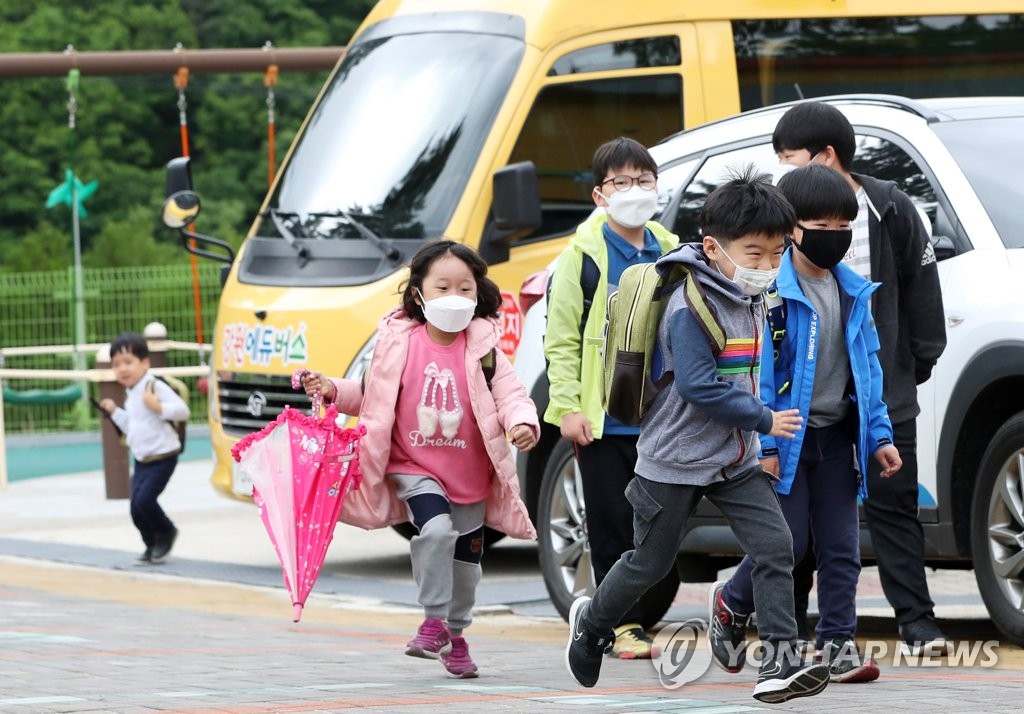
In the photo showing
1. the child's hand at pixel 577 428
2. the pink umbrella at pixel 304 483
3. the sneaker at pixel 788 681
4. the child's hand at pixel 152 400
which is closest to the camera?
the sneaker at pixel 788 681

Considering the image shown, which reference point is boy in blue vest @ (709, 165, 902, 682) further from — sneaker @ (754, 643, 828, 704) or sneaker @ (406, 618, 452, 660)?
sneaker @ (406, 618, 452, 660)

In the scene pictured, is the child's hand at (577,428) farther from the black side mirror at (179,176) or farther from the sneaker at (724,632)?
the black side mirror at (179,176)

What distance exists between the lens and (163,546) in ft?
39.2

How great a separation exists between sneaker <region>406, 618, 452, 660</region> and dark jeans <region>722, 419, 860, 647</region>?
999 millimetres

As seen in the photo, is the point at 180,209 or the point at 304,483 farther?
the point at 180,209

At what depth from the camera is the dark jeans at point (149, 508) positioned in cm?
1195

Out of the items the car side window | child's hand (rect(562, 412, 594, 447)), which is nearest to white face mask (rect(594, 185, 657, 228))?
child's hand (rect(562, 412, 594, 447))

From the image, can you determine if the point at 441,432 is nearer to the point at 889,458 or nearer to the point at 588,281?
the point at 588,281

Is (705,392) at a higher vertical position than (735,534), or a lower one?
higher

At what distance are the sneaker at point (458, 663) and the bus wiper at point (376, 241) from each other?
4.08 metres

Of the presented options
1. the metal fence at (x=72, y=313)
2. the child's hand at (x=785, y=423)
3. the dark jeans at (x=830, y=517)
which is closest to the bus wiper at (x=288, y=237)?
the dark jeans at (x=830, y=517)

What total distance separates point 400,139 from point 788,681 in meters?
6.06

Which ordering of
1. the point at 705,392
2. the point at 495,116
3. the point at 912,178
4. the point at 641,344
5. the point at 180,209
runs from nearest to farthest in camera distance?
1. the point at 705,392
2. the point at 641,344
3. the point at 912,178
4. the point at 495,116
5. the point at 180,209

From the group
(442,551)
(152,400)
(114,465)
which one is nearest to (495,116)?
(152,400)
